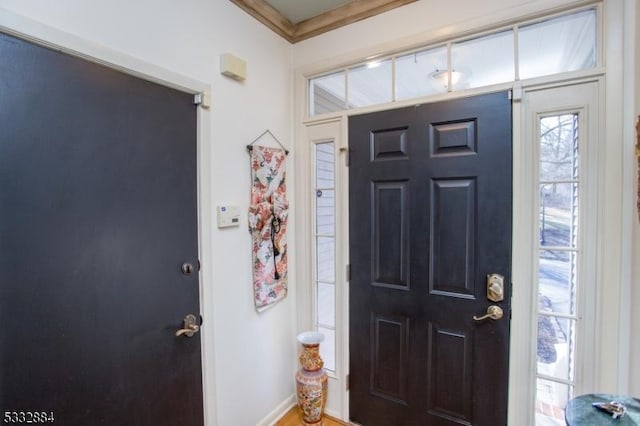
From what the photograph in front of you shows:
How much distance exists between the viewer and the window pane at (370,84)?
188 centimetres

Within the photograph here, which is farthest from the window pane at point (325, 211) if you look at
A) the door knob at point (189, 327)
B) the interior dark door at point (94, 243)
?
the door knob at point (189, 327)

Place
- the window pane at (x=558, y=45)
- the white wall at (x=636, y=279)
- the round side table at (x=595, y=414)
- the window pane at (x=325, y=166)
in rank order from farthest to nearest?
the window pane at (x=325, y=166), the window pane at (x=558, y=45), the white wall at (x=636, y=279), the round side table at (x=595, y=414)

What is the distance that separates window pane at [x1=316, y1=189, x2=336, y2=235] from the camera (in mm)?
2090

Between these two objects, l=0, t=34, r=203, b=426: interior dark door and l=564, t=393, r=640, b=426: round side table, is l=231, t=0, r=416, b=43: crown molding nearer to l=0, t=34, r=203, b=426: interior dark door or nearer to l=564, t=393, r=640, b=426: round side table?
l=0, t=34, r=203, b=426: interior dark door

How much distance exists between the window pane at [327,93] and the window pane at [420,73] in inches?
14.6

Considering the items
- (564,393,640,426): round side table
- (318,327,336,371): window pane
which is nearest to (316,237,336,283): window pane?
(318,327,336,371): window pane

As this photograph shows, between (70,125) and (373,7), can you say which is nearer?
(70,125)

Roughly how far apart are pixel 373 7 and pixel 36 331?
2201mm

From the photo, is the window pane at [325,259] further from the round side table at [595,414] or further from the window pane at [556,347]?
the round side table at [595,414]

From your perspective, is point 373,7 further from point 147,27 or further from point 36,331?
point 36,331

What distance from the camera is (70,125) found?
1.10 meters

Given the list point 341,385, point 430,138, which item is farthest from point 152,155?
point 341,385

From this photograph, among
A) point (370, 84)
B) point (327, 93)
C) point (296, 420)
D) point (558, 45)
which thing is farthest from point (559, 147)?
point (296, 420)

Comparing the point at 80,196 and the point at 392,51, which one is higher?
the point at 392,51
